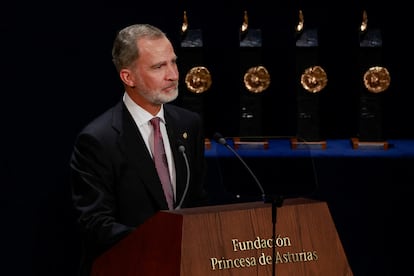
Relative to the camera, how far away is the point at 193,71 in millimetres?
4582

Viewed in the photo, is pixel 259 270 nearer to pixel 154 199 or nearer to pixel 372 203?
pixel 154 199

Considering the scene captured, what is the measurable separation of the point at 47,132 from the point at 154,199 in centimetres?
124

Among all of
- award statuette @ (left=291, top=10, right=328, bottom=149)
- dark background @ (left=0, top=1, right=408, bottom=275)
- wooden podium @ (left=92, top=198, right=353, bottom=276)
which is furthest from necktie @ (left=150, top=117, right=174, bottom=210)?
award statuette @ (left=291, top=10, right=328, bottom=149)

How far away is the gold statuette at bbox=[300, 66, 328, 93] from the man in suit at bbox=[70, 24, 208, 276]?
1393 millimetres

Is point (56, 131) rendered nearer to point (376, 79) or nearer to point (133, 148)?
point (133, 148)

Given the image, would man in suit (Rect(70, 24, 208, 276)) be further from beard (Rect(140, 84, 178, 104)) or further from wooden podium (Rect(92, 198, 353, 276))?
wooden podium (Rect(92, 198, 353, 276))

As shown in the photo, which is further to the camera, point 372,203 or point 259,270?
point 372,203

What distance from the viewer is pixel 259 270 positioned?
267 cm

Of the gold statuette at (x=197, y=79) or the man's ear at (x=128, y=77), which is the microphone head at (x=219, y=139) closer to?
the man's ear at (x=128, y=77)

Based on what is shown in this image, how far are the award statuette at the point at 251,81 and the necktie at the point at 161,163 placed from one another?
52.7 inches

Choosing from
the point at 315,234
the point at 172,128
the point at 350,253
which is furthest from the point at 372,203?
the point at 315,234

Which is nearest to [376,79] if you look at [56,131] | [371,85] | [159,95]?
[371,85]

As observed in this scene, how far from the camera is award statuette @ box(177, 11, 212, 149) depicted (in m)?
4.56

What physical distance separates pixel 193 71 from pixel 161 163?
136cm
